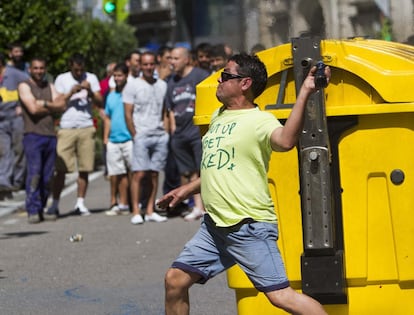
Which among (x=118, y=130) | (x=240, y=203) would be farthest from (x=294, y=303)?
(x=118, y=130)

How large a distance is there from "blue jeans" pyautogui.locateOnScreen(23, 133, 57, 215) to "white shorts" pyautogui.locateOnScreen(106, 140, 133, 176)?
1.01 meters

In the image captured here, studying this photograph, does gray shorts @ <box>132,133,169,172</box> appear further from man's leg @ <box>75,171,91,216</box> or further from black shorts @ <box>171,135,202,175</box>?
man's leg @ <box>75,171,91,216</box>

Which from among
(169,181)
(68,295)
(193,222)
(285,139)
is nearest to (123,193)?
(169,181)

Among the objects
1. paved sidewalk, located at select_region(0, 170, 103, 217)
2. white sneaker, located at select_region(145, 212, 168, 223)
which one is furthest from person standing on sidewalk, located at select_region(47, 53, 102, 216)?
white sneaker, located at select_region(145, 212, 168, 223)

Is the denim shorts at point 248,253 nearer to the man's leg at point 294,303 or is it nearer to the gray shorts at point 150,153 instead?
the man's leg at point 294,303

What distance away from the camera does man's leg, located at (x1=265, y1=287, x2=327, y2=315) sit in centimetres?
606

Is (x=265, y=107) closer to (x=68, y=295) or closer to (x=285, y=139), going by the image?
(x=285, y=139)

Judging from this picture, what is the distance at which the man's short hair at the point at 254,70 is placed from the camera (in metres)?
6.28

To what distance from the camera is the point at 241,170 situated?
6199mm

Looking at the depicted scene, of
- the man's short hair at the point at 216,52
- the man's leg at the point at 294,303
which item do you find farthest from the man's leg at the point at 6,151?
the man's leg at the point at 294,303

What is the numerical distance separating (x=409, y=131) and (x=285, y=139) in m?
1.13

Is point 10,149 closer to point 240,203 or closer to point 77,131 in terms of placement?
point 77,131

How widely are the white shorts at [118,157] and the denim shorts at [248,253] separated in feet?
28.8

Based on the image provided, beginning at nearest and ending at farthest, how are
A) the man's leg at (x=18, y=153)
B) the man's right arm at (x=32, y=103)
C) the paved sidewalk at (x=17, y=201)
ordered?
the man's right arm at (x=32, y=103) < the paved sidewalk at (x=17, y=201) < the man's leg at (x=18, y=153)
